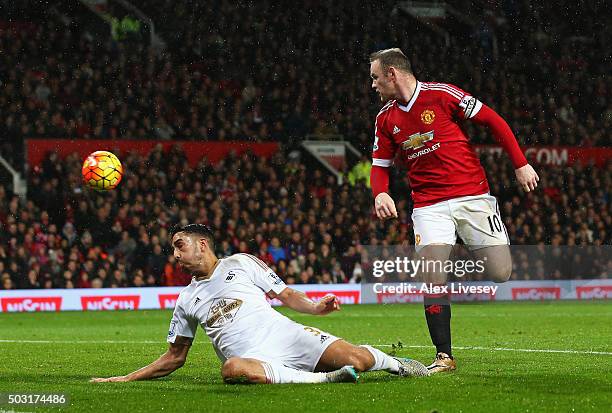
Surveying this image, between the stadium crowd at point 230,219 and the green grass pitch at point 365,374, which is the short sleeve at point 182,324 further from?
the stadium crowd at point 230,219

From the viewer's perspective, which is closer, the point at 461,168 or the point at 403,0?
the point at 461,168

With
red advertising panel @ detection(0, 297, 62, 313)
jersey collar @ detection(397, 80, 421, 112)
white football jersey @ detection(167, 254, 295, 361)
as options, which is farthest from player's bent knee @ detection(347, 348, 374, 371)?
red advertising panel @ detection(0, 297, 62, 313)

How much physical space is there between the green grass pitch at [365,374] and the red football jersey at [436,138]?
1.48 meters

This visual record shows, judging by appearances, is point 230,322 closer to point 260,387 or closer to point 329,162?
point 260,387

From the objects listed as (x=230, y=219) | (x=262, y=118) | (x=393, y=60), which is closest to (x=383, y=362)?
(x=393, y=60)

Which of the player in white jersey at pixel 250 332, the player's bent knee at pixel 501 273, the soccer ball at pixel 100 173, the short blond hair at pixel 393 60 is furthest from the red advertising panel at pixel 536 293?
the player in white jersey at pixel 250 332

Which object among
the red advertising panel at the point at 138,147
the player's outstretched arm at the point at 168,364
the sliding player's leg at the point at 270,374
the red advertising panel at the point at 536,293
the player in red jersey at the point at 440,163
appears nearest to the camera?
the sliding player's leg at the point at 270,374

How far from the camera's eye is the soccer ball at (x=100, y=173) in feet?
52.4

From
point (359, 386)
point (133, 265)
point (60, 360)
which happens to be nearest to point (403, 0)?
point (133, 265)

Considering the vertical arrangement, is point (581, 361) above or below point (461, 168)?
below

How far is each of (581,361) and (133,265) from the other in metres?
14.6

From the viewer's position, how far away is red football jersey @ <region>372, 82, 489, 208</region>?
8.73 metres

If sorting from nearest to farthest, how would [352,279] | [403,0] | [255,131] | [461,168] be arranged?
1. [461,168]
2. [352,279]
3. [255,131]
4. [403,0]

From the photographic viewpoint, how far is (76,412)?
6.21 metres
